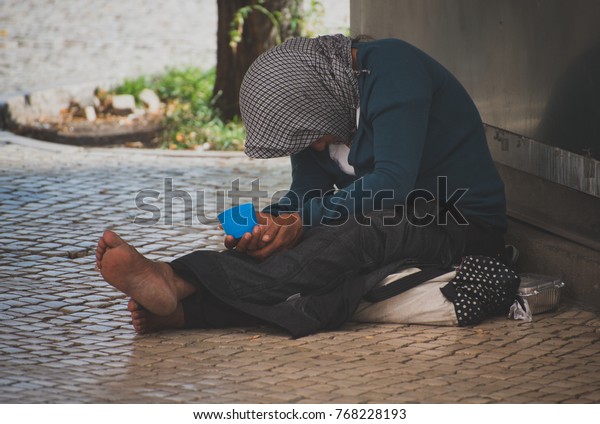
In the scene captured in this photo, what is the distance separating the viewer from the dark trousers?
4.15 metres

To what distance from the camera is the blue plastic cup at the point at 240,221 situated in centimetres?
420

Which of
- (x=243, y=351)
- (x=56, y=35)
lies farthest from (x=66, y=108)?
(x=243, y=351)

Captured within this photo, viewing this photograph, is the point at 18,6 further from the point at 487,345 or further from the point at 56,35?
the point at 487,345

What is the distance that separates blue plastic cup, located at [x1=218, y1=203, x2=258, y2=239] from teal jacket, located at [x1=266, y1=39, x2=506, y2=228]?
27 cm

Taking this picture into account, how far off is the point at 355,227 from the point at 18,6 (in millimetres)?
13026

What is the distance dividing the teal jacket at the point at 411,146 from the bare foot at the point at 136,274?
2.22 ft

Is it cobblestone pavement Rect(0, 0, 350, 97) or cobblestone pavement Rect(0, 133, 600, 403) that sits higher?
cobblestone pavement Rect(0, 0, 350, 97)

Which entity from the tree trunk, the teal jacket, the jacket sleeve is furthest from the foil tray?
the tree trunk

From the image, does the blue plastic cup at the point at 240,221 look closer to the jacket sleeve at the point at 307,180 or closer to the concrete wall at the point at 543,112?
the jacket sleeve at the point at 307,180

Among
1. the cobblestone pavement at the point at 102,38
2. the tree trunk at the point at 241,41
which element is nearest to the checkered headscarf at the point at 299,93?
the tree trunk at the point at 241,41

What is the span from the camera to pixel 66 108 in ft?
34.0

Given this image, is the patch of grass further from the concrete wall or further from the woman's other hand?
the woman's other hand

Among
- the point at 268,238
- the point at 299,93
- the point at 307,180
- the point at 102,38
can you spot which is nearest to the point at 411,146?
the point at 299,93

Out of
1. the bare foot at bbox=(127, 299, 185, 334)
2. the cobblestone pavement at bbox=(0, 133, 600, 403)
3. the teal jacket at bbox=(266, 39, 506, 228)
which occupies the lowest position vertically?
the cobblestone pavement at bbox=(0, 133, 600, 403)
